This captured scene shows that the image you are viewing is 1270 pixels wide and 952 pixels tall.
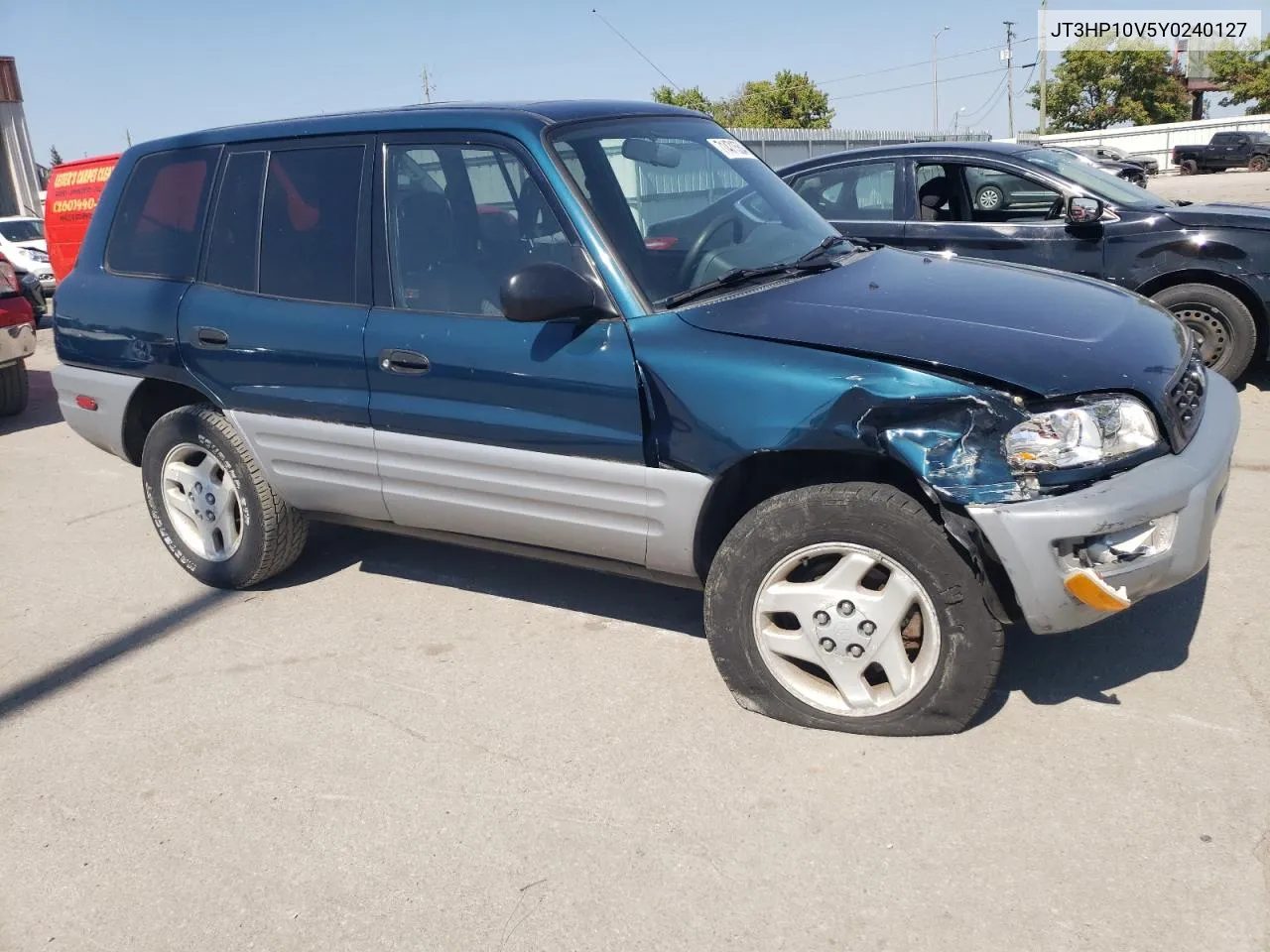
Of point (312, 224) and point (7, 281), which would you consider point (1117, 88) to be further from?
point (312, 224)

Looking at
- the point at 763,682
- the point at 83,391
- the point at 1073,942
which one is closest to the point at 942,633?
the point at 763,682

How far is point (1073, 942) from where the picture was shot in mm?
2340

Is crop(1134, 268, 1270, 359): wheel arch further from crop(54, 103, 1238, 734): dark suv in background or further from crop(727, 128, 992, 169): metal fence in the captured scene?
crop(727, 128, 992, 169): metal fence

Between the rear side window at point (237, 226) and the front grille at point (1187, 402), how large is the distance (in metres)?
3.22

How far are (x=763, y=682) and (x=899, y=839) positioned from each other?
0.68 m

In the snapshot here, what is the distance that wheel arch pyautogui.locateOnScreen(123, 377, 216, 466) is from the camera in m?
4.62

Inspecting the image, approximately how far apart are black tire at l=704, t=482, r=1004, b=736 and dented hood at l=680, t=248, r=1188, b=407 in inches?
16.6

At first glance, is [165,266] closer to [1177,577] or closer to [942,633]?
[942,633]

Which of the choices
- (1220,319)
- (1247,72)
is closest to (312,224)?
(1220,319)

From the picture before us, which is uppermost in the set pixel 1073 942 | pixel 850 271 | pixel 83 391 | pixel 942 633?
pixel 850 271

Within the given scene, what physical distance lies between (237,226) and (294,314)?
0.55m

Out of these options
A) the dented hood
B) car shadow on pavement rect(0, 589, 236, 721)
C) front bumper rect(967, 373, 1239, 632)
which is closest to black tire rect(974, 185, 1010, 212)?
the dented hood

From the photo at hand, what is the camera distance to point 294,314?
4008 millimetres

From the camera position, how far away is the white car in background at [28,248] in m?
18.8
